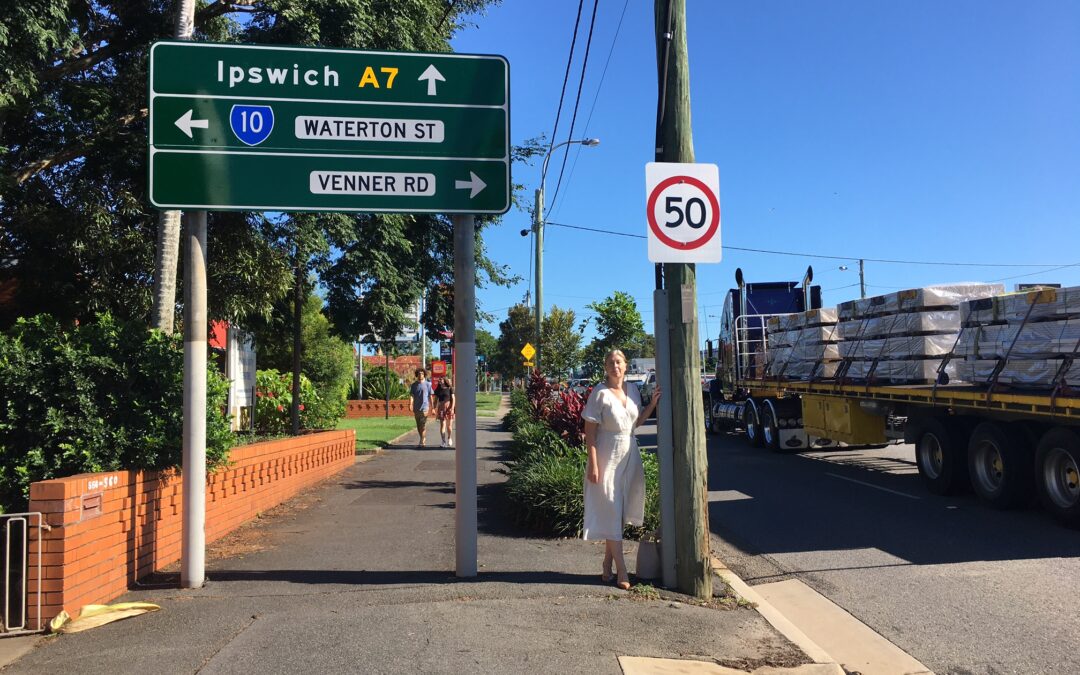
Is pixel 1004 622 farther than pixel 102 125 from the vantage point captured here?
No

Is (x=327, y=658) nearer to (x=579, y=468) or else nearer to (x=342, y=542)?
(x=342, y=542)

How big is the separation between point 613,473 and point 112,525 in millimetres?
3634

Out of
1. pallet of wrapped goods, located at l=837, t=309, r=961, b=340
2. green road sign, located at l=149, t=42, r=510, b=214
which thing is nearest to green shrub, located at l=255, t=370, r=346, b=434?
green road sign, located at l=149, t=42, r=510, b=214

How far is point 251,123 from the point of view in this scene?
6430 millimetres

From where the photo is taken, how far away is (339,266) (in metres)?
14.0

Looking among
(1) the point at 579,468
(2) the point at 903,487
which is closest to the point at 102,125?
(1) the point at 579,468

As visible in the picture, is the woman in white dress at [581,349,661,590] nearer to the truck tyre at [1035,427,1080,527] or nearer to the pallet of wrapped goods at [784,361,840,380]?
the truck tyre at [1035,427,1080,527]

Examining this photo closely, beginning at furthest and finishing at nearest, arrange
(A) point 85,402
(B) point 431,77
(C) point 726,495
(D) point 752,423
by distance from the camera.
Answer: (D) point 752,423, (C) point 726,495, (B) point 431,77, (A) point 85,402

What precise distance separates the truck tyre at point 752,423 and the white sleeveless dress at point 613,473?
40.0ft

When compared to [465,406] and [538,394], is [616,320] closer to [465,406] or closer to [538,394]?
[538,394]

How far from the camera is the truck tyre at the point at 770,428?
16562mm

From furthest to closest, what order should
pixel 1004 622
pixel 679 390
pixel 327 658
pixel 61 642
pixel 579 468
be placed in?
1. pixel 579 468
2. pixel 679 390
3. pixel 1004 622
4. pixel 61 642
5. pixel 327 658

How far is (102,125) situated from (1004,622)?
11.1m

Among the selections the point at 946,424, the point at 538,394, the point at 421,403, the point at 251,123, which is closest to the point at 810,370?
the point at 946,424
